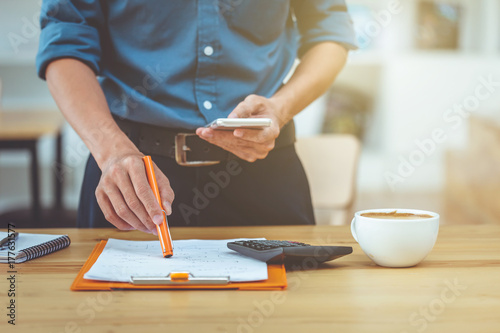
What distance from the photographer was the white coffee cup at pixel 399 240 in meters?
0.75

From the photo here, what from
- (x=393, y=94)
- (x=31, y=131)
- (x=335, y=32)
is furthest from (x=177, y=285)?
(x=393, y=94)

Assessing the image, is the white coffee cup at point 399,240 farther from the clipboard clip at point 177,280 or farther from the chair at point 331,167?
the chair at point 331,167

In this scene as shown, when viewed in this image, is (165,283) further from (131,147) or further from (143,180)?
(131,147)

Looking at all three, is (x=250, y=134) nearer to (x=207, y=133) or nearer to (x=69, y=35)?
(x=207, y=133)

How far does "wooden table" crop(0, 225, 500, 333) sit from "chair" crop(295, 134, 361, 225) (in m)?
1.18

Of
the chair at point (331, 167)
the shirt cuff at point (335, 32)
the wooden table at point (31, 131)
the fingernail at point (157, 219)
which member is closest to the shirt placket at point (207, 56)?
the shirt cuff at point (335, 32)

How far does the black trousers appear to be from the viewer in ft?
3.58

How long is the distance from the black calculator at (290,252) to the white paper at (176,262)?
0.01m

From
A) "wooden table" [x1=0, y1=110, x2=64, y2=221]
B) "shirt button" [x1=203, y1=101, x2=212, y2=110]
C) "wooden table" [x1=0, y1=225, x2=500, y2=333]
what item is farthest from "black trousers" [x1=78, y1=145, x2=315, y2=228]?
"wooden table" [x1=0, y1=110, x2=64, y2=221]

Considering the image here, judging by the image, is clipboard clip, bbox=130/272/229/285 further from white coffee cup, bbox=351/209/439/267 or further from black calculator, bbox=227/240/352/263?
white coffee cup, bbox=351/209/439/267

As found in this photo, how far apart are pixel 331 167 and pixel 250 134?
114cm

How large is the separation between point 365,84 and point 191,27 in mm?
3543

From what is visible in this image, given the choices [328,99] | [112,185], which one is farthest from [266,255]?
[328,99]

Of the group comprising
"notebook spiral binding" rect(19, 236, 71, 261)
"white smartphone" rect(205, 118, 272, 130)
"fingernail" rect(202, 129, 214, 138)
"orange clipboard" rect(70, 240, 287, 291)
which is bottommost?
"orange clipboard" rect(70, 240, 287, 291)
